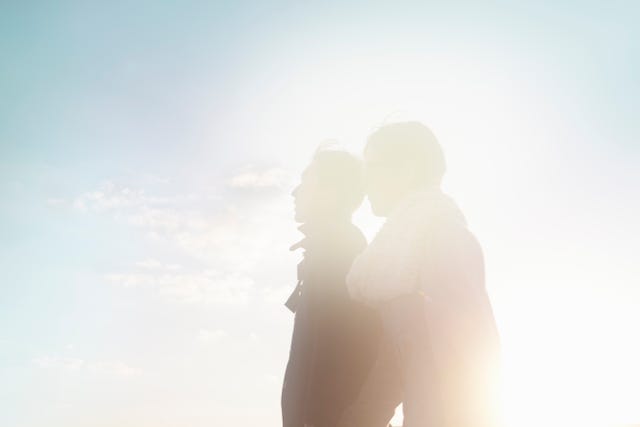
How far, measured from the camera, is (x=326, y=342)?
16.4 ft

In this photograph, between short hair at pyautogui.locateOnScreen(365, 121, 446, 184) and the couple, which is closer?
the couple

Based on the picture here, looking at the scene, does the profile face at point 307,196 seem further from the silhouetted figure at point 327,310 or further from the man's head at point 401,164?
the man's head at point 401,164

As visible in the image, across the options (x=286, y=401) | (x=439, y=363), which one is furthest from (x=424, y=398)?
(x=286, y=401)

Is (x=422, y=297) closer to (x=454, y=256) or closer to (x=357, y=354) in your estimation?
(x=454, y=256)

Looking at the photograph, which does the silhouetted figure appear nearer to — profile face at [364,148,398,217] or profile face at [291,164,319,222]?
profile face at [291,164,319,222]

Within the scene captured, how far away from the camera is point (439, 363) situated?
335 cm

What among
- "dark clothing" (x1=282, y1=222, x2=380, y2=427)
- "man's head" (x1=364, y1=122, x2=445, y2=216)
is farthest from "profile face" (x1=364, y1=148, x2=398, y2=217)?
"dark clothing" (x1=282, y1=222, x2=380, y2=427)

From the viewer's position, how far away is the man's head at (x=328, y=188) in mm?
5523

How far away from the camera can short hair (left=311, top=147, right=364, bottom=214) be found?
5543 millimetres

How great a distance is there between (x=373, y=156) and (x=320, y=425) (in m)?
2.00

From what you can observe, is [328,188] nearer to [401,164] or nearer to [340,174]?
[340,174]

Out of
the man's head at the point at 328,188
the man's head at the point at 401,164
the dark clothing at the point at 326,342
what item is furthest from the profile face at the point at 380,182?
the man's head at the point at 328,188

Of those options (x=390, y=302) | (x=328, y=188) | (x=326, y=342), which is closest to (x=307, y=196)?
(x=328, y=188)

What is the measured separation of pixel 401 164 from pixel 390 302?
0.90 meters
